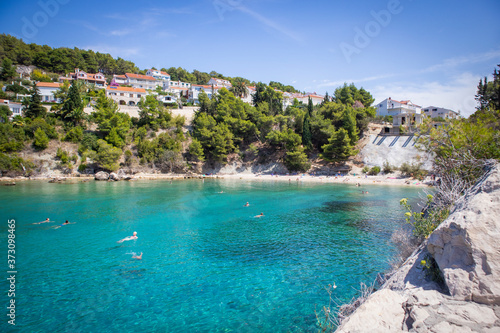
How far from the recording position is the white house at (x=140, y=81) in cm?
9084

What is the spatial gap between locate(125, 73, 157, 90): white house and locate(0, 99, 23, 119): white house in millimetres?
36313

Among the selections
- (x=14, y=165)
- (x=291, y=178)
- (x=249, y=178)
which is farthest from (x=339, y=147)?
(x=14, y=165)

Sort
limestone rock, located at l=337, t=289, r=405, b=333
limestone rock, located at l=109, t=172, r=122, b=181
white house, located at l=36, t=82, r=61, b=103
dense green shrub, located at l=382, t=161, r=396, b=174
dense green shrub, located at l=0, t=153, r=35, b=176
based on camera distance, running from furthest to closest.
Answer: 1. white house, located at l=36, t=82, r=61, b=103
2. dense green shrub, located at l=382, t=161, r=396, b=174
3. limestone rock, located at l=109, t=172, r=122, b=181
4. dense green shrub, located at l=0, t=153, r=35, b=176
5. limestone rock, located at l=337, t=289, r=405, b=333

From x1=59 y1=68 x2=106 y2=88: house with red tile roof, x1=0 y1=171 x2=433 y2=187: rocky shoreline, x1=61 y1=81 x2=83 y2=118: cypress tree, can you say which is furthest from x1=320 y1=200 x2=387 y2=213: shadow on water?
x1=59 y1=68 x2=106 y2=88: house with red tile roof

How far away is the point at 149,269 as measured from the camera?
13.3 meters

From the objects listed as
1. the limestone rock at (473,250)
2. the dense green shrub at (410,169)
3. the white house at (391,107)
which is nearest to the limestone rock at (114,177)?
the limestone rock at (473,250)

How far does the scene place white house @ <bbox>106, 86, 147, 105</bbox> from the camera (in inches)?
2908

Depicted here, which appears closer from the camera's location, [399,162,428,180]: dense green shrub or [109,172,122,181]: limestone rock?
[399,162,428,180]: dense green shrub

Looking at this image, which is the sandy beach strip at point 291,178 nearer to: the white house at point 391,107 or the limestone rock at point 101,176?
the limestone rock at point 101,176

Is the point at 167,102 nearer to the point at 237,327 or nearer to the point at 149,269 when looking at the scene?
the point at 149,269

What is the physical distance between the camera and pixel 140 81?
9331cm

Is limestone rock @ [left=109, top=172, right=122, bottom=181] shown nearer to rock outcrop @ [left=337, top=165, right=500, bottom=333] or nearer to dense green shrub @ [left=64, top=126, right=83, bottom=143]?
Answer: dense green shrub @ [left=64, top=126, right=83, bottom=143]

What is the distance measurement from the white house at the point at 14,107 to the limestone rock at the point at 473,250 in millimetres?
76345

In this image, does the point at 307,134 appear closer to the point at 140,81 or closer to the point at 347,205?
the point at 347,205
